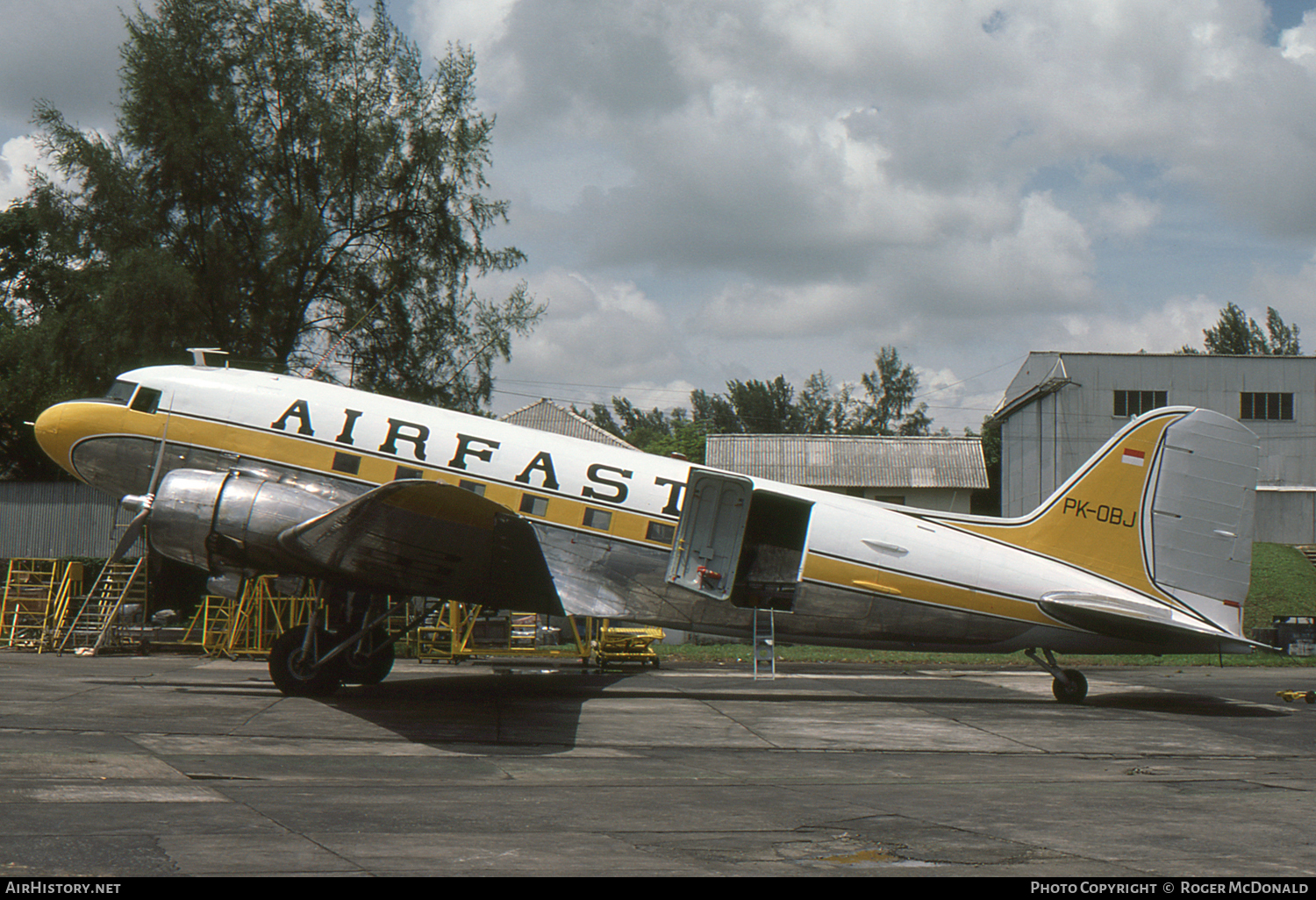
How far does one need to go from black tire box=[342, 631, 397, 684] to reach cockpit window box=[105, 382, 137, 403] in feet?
14.7

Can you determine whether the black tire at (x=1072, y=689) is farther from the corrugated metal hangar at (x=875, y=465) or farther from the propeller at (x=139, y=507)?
the corrugated metal hangar at (x=875, y=465)

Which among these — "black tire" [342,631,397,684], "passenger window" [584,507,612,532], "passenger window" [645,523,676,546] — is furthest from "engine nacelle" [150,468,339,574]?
"passenger window" [645,523,676,546]

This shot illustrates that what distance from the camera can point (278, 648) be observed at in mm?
12898

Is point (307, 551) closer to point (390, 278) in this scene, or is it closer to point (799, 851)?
point (799, 851)

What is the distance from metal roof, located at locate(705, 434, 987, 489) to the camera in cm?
4512

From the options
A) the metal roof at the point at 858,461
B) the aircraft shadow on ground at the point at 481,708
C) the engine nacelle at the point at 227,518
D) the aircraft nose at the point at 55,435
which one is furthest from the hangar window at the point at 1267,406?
the aircraft nose at the point at 55,435

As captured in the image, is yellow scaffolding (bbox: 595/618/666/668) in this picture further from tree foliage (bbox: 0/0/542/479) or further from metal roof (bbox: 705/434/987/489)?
metal roof (bbox: 705/434/987/489)

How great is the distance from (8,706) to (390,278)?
1938 centimetres

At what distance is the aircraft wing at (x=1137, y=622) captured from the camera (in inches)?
516

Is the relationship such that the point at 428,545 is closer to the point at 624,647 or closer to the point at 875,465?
the point at 624,647

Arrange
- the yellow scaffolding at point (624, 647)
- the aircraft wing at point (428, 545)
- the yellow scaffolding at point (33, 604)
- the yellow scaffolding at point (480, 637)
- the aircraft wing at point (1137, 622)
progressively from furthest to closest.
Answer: the yellow scaffolding at point (33, 604) < the yellow scaffolding at point (624, 647) < the yellow scaffolding at point (480, 637) < the aircraft wing at point (1137, 622) < the aircraft wing at point (428, 545)

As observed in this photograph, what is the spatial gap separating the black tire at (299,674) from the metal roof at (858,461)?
32588mm

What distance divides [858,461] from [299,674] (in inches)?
1407
